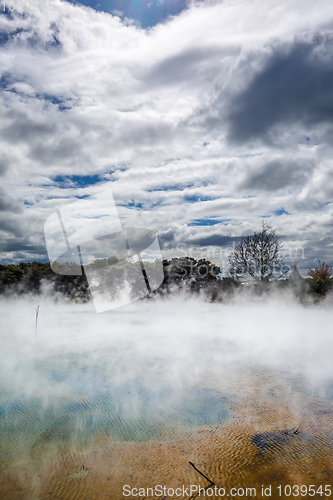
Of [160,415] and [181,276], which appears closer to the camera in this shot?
[160,415]

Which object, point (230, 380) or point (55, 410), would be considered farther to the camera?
point (230, 380)

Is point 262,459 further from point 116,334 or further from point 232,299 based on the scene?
point 232,299

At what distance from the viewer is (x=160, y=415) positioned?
4.32m

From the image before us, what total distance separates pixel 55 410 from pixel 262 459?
2.99 meters

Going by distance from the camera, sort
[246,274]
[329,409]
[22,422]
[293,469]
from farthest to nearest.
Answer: [246,274] → [329,409] → [22,422] → [293,469]

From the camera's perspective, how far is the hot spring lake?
10.0 feet

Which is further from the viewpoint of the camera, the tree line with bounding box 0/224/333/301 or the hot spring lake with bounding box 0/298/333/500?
the tree line with bounding box 0/224/333/301

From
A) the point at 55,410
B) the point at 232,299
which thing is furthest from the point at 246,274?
the point at 55,410

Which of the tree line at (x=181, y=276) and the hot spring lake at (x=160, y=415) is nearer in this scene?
the hot spring lake at (x=160, y=415)

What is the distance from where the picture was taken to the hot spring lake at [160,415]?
306cm

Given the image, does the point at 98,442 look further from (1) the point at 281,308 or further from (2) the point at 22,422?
(1) the point at 281,308

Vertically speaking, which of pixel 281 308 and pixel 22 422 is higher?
pixel 22 422

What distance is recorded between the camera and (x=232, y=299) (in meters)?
21.1

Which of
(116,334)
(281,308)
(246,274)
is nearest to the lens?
(116,334)
